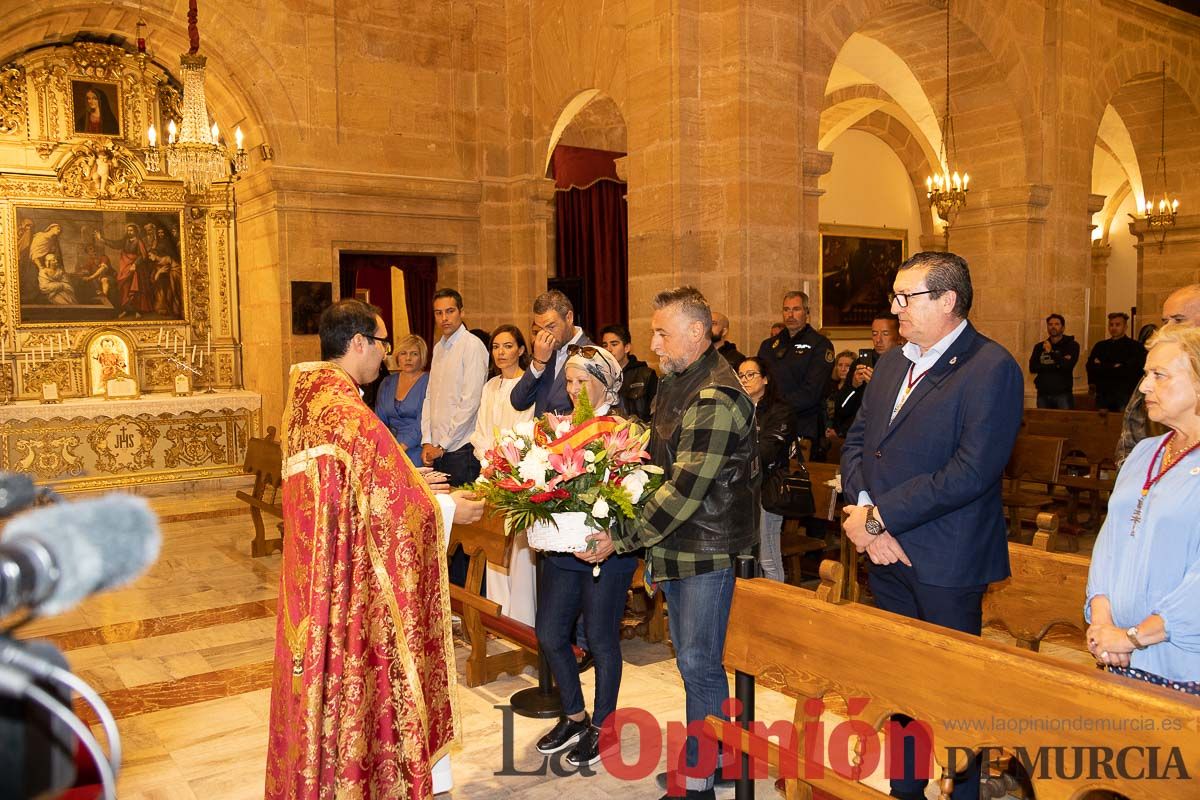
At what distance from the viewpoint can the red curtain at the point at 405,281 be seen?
11.2 m

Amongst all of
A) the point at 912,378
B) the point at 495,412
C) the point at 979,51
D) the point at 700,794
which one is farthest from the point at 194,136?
the point at 979,51

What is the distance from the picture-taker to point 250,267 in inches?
442

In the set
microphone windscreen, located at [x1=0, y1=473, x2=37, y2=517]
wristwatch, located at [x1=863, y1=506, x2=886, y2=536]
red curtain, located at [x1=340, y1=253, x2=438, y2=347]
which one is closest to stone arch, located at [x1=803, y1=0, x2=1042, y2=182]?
red curtain, located at [x1=340, y1=253, x2=438, y2=347]

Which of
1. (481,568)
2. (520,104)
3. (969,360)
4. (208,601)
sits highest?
(520,104)

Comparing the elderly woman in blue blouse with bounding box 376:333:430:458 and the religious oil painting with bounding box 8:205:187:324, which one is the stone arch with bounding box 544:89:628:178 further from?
the elderly woman in blue blouse with bounding box 376:333:430:458

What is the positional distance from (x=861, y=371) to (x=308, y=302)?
652 cm

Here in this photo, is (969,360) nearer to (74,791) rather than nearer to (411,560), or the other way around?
(411,560)

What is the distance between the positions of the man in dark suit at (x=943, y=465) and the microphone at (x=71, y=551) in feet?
8.07

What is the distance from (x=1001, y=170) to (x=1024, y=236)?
0.92 meters

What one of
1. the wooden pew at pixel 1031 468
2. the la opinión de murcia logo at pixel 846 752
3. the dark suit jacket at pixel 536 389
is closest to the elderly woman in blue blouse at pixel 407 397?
the dark suit jacket at pixel 536 389

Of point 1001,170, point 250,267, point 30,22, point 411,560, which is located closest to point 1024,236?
point 1001,170

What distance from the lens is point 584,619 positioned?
3701 millimetres

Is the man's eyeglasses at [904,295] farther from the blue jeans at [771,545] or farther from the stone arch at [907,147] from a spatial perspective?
the stone arch at [907,147]

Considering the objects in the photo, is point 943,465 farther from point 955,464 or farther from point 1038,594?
point 1038,594
